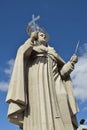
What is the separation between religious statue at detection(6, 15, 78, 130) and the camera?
11.3 meters

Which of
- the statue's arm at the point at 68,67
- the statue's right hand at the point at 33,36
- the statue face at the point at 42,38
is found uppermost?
the statue face at the point at 42,38

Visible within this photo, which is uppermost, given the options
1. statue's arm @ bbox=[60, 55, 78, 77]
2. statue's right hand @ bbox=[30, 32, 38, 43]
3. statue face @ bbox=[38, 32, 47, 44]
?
statue face @ bbox=[38, 32, 47, 44]

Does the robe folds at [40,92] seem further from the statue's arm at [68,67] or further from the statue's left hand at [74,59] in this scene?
the statue's left hand at [74,59]

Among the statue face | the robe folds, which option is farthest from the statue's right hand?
the statue face

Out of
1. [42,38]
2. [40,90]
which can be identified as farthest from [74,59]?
[40,90]

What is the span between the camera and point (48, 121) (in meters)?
11.2

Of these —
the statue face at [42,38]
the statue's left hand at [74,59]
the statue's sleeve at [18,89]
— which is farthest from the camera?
the statue face at [42,38]

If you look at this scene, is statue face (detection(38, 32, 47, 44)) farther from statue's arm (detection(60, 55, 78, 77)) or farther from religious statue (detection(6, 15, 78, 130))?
statue's arm (detection(60, 55, 78, 77))

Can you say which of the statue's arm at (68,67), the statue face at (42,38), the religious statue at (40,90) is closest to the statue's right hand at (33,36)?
the religious statue at (40,90)

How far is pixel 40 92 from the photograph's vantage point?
38.9 feet

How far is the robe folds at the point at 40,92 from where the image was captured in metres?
11.3

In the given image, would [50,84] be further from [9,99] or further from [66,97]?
[9,99]

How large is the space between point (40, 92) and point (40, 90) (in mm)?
85

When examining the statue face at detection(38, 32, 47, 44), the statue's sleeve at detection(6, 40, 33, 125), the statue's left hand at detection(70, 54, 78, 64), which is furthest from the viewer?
the statue face at detection(38, 32, 47, 44)
